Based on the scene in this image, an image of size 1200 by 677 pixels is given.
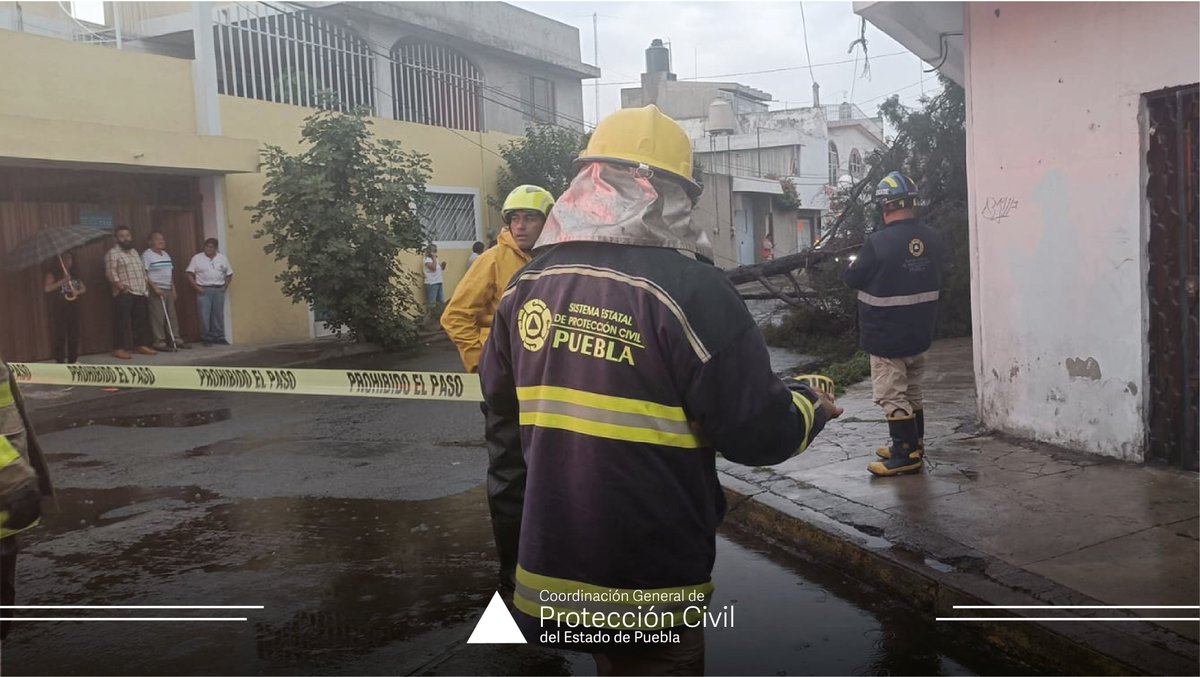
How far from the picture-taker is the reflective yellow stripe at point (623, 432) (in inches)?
86.8

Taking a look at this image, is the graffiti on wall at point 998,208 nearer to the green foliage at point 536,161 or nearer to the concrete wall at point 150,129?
the concrete wall at point 150,129

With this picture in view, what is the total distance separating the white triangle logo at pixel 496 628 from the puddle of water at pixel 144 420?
5.97 m

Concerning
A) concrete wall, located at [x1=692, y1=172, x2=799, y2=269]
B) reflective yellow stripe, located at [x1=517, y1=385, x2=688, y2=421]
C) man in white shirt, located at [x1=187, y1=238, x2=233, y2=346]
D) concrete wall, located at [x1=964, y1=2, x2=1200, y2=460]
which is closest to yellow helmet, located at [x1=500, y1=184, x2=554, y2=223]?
reflective yellow stripe, located at [x1=517, y1=385, x2=688, y2=421]

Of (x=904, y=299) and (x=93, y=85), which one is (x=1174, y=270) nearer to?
(x=904, y=299)

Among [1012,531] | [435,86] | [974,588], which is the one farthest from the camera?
[435,86]

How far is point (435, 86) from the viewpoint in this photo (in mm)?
20078

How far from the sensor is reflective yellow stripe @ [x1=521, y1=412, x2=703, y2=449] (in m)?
2.21

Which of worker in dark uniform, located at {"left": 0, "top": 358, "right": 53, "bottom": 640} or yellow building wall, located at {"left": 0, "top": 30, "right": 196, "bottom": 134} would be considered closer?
worker in dark uniform, located at {"left": 0, "top": 358, "right": 53, "bottom": 640}

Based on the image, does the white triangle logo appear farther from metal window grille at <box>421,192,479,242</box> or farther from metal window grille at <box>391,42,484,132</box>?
metal window grille at <box>391,42,484,132</box>

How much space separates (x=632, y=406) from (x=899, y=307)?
12.6ft

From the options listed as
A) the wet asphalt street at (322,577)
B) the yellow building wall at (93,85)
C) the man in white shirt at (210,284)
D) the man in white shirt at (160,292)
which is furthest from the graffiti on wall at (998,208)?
the man in white shirt at (210,284)

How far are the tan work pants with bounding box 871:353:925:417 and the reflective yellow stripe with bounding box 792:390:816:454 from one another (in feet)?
11.4

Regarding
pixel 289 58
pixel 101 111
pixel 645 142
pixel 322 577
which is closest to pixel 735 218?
pixel 289 58

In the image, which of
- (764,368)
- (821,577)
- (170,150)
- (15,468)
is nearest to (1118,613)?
(821,577)
